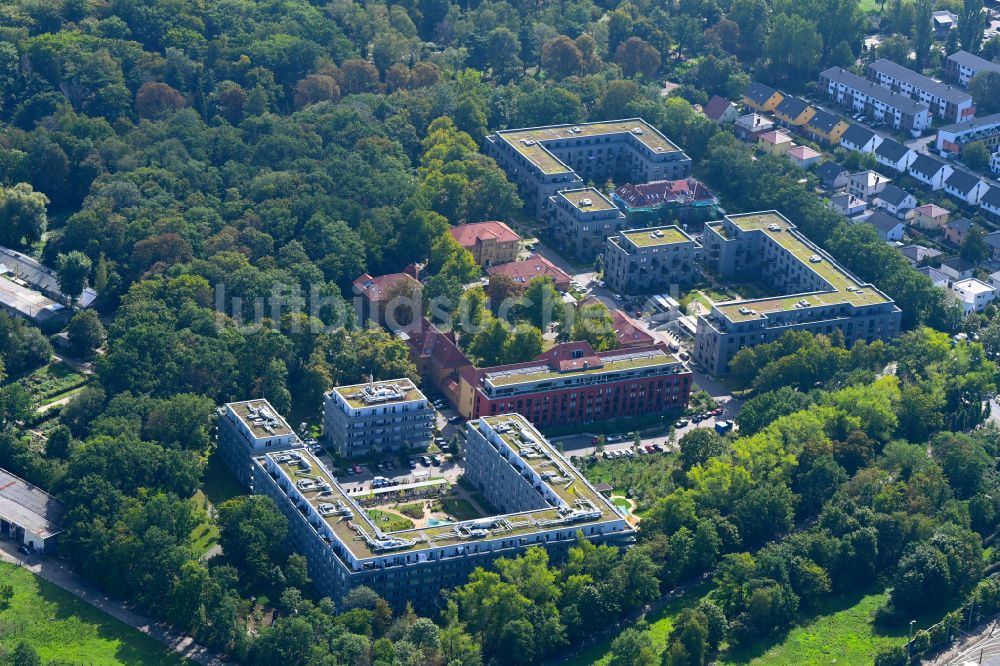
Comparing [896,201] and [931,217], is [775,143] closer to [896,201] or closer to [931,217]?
[896,201]

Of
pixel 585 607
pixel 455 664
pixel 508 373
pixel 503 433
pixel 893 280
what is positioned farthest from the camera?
pixel 893 280

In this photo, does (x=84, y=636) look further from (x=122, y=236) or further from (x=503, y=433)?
(x=122, y=236)

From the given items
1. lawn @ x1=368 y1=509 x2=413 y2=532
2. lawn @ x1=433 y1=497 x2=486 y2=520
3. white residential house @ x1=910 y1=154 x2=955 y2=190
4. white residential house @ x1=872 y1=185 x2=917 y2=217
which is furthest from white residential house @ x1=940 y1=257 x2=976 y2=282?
lawn @ x1=368 y1=509 x2=413 y2=532

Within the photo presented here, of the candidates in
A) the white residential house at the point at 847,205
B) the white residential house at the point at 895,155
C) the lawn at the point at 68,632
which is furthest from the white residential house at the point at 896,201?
the lawn at the point at 68,632

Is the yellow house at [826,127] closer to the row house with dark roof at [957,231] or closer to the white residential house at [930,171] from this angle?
the white residential house at [930,171]

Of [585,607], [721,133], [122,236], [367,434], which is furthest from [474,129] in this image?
[585,607]

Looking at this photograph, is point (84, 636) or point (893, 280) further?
point (893, 280)
